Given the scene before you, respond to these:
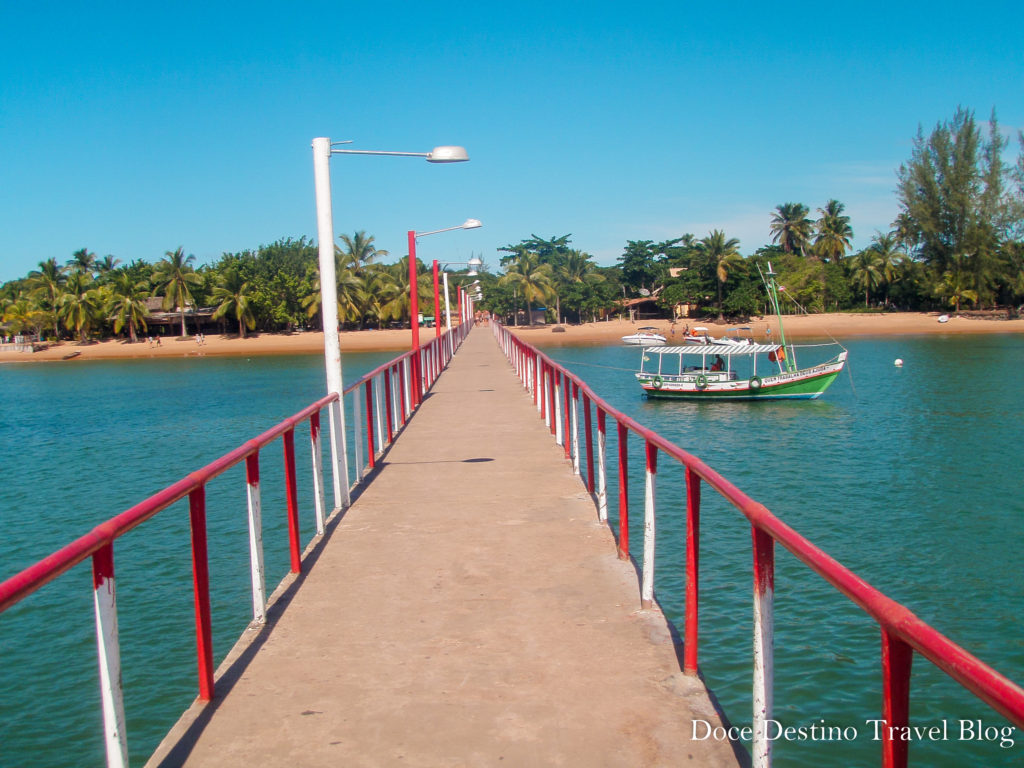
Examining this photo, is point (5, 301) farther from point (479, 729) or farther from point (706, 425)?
point (479, 729)

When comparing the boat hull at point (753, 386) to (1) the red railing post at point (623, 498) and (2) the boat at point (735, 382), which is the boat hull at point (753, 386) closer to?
(2) the boat at point (735, 382)

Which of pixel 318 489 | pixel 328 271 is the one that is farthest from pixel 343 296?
pixel 318 489

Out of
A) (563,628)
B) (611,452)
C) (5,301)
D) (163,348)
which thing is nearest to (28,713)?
(563,628)

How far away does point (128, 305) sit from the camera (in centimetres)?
7881

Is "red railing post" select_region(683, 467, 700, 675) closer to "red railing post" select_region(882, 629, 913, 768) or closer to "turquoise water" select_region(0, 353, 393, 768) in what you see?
"red railing post" select_region(882, 629, 913, 768)

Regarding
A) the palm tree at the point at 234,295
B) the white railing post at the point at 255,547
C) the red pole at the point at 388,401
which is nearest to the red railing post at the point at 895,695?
the white railing post at the point at 255,547

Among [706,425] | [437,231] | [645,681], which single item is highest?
[437,231]

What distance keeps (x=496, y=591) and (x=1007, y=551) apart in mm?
10024

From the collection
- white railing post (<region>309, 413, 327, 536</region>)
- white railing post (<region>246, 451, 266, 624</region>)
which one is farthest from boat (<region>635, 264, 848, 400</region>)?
white railing post (<region>246, 451, 266, 624</region>)

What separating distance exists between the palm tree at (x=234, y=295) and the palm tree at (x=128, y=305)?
281 inches

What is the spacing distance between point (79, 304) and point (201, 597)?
278ft

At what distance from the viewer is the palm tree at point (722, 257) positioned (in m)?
77.1

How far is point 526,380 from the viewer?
17.7 m

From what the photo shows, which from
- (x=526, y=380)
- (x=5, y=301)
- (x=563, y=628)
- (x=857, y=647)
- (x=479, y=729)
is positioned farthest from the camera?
(x=5, y=301)
